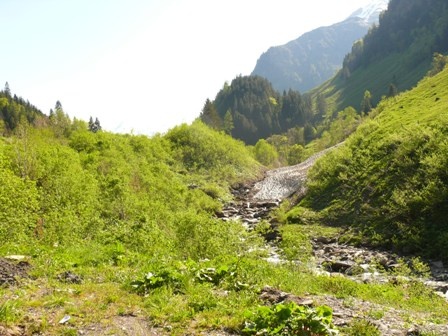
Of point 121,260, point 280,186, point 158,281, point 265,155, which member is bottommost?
point 280,186

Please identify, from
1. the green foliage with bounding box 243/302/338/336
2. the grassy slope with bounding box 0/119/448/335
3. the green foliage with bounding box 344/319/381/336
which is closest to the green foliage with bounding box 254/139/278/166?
the grassy slope with bounding box 0/119/448/335

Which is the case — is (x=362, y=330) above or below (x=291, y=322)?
below

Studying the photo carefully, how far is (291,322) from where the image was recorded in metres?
9.01

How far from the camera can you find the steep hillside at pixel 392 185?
93.9 ft

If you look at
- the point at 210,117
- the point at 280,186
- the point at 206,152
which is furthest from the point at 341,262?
the point at 210,117

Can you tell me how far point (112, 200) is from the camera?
1182 inches

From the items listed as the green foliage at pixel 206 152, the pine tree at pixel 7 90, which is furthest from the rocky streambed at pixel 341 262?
the pine tree at pixel 7 90

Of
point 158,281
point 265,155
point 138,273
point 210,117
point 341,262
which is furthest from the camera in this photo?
point 210,117

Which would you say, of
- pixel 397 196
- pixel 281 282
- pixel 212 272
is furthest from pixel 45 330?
pixel 397 196

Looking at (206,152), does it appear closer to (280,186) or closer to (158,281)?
(280,186)

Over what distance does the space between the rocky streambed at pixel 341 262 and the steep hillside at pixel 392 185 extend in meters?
2.48

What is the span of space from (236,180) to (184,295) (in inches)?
2365

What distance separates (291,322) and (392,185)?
97.3 ft

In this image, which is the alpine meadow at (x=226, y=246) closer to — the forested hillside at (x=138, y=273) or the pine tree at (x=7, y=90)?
the forested hillside at (x=138, y=273)
